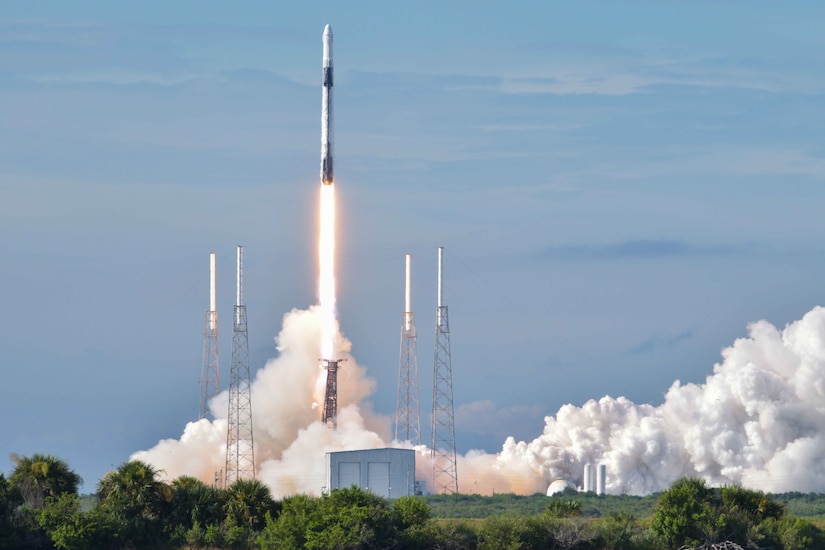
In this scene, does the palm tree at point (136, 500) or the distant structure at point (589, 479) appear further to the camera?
the distant structure at point (589, 479)

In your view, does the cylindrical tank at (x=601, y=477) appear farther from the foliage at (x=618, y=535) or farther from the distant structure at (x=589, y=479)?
the foliage at (x=618, y=535)

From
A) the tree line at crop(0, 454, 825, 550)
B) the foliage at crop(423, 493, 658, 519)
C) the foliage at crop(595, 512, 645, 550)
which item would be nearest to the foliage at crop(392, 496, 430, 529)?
the tree line at crop(0, 454, 825, 550)

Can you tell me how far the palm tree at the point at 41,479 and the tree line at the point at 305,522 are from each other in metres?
0.04

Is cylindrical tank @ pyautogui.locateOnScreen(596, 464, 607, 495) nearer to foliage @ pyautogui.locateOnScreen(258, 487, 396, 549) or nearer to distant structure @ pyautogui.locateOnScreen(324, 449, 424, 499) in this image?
distant structure @ pyautogui.locateOnScreen(324, 449, 424, 499)

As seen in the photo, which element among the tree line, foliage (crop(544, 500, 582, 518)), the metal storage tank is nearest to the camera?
the tree line

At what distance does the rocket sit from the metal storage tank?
1276 cm

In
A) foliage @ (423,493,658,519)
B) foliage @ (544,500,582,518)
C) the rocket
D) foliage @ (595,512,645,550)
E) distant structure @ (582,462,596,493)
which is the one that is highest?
the rocket

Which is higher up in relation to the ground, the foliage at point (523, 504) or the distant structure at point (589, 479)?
the distant structure at point (589, 479)

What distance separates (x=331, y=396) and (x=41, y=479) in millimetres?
27292

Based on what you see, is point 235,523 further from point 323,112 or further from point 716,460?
point 716,460

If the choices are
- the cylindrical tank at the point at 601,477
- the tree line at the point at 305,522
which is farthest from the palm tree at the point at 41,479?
the cylindrical tank at the point at 601,477

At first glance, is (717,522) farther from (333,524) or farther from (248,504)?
(248,504)

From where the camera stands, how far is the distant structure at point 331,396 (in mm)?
108125

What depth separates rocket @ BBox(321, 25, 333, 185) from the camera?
103m
